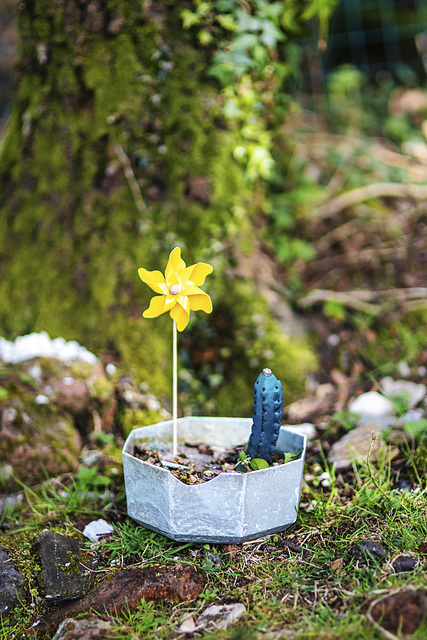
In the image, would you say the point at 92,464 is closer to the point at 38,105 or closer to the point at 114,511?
the point at 114,511

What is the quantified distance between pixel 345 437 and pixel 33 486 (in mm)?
1367

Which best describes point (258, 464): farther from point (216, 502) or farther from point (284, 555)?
point (284, 555)

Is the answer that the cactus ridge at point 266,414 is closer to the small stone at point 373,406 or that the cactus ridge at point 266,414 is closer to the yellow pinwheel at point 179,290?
the yellow pinwheel at point 179,290

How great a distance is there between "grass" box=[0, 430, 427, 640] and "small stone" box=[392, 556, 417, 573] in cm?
2

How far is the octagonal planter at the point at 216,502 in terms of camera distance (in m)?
1.72

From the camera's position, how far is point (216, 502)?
173 centimetres

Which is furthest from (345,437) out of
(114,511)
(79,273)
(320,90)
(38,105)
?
(320,90)

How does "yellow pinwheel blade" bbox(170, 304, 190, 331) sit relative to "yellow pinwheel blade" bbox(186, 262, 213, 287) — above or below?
below

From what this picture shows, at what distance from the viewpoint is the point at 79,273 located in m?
2.97

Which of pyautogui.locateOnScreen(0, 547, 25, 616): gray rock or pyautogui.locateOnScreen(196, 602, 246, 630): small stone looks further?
pyautogui.locateOnScreen(0, 547, 25, 616): gray rock

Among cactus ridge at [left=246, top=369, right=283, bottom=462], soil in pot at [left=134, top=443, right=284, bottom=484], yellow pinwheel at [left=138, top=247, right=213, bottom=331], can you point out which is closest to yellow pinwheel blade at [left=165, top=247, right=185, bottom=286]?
yellow pinwheel at [left=138, top=247, right=213, bottom=331]

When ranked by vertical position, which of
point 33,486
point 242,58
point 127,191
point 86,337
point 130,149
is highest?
point 242,58

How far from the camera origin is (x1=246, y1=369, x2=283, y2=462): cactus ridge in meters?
1.80

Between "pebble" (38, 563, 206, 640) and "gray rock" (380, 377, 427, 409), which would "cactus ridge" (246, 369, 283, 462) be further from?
"gray rock" (380, 377, 427, 409)
